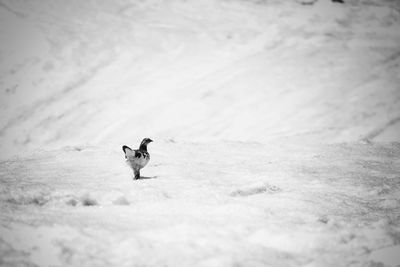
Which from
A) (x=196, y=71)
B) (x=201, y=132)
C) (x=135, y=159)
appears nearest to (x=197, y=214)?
(x=135, y=159)

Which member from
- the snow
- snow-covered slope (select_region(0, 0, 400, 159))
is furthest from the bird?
snow-covered slope (select_region(0, 0, 400, 159))

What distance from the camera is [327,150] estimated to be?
7965 millimetres

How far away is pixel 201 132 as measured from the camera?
10.9m

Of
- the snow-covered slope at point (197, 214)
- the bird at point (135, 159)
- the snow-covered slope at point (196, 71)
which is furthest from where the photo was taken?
the snow-covered slope at point (196, 71)

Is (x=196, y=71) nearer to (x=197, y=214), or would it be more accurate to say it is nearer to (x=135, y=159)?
(x=135, y=159)

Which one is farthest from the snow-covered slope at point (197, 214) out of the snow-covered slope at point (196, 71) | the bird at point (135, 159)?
the snow-covered slope at point (196, 71)

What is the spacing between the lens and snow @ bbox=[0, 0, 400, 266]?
2.81 m

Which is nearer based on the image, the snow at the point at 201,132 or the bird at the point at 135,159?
the snow at the point at 201,132

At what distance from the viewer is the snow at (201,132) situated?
9.21 ft

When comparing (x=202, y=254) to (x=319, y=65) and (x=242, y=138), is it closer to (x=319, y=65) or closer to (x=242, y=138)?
(x=242, y=138)

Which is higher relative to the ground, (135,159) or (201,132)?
(135,159)

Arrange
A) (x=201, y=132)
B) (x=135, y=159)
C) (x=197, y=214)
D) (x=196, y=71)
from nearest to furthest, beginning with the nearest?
(x=197, y=214), (x=135, y=159), (x=201, y=132), (x=196, y=71)

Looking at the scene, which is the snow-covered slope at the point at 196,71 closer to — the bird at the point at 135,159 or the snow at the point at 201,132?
the snow at the point at 201,132

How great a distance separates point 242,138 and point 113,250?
7.98 m
